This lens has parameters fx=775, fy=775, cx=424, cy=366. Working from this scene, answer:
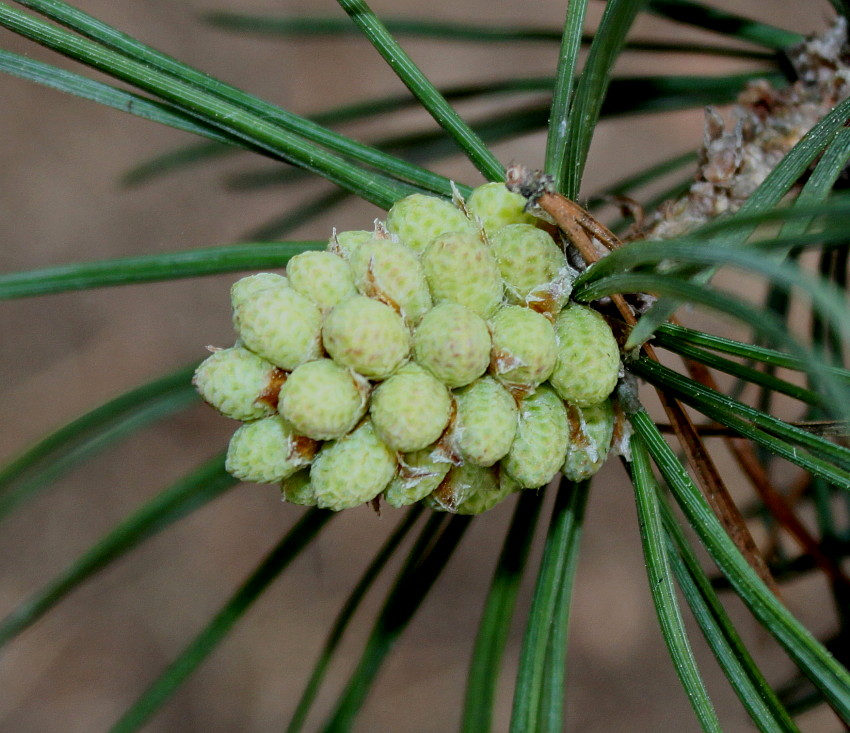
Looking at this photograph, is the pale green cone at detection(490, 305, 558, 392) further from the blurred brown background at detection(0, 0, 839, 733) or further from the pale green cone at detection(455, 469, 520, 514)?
the blurred brown background at detection(0, 0, 839, 733)

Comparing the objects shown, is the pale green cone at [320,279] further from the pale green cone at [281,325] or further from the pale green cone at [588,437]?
the pale green cone at [588,437]

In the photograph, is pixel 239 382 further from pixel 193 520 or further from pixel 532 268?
pixel 193 520

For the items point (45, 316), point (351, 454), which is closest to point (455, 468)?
point (351, 454)

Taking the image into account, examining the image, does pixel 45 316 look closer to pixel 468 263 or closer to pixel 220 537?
pixel 220 537

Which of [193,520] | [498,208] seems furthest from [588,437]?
[193,520]

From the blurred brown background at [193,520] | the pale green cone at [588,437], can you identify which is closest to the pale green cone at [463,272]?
the pale green cone at [588,437]

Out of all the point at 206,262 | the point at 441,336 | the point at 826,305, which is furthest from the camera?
the point at 206,262
